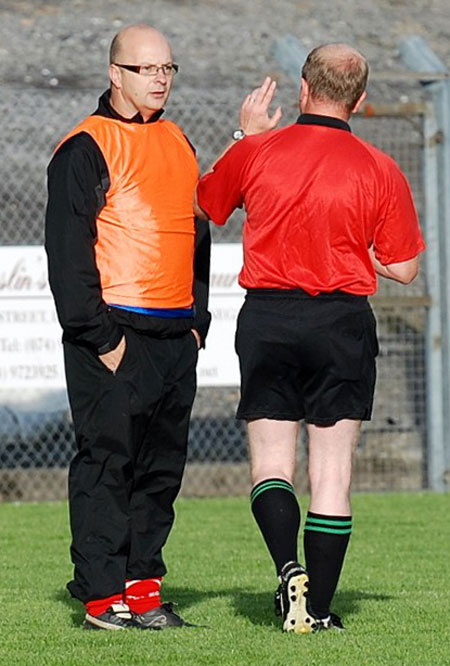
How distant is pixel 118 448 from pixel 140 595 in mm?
550

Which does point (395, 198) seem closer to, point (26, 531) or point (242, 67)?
point (26, 531)

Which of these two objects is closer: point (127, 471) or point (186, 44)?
point (127, 471)

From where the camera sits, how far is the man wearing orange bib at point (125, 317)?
5367 millimetres

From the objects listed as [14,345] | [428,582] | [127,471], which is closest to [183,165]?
[127,471]

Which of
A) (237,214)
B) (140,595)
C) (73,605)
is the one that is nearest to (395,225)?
(140,595)

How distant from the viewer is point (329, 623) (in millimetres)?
5426

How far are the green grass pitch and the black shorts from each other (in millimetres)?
730

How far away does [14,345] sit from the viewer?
1016cm

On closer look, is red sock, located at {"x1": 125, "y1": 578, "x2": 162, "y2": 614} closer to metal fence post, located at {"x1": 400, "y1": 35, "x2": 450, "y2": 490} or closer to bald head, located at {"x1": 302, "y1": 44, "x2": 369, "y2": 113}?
bald head, located at {"x1": 302, "y1": 44, "x2": 369, "y2": 113}

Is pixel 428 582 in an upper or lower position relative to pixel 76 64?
lower

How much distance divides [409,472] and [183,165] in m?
5.81

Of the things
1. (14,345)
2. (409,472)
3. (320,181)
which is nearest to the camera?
(320,181)

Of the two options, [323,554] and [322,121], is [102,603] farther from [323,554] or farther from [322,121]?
[322,121]

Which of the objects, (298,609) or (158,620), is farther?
(158,620)
